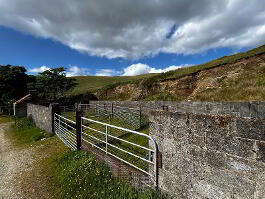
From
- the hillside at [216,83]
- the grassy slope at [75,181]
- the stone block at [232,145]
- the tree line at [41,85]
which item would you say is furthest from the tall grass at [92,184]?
the tree line at [41,85]

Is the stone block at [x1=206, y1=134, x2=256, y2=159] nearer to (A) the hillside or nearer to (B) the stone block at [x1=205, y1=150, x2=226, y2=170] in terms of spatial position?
(B) the stone block at [x1=205, y1=150, x2=226, y2=170]

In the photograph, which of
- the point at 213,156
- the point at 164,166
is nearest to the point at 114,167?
the point at 164,166

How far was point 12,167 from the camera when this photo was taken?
649 centimetres

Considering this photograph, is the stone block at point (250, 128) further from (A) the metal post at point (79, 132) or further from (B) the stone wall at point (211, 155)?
(A) the metal post at point (79, 132)

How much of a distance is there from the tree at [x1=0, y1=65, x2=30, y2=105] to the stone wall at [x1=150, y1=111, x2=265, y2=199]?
3564cm

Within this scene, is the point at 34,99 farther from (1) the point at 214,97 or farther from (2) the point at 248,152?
(2) the point at 248,152

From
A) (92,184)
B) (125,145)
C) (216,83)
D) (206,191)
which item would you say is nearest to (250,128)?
(206,191)

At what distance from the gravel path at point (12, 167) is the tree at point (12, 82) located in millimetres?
27720

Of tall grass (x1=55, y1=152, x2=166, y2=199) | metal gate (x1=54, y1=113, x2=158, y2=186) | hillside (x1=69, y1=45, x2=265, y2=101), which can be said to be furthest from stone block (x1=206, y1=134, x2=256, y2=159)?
hillside (x1=69, y1=45, x2=265, y2=101)

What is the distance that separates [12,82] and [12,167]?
3562 cm

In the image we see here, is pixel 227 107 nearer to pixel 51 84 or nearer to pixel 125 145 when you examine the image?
pixel 125 145

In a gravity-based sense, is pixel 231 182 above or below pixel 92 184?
above

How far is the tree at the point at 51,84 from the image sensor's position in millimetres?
31266

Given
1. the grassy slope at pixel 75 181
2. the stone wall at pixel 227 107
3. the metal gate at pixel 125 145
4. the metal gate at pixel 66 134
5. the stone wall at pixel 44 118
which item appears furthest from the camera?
the stone wall at pixel 44 118
